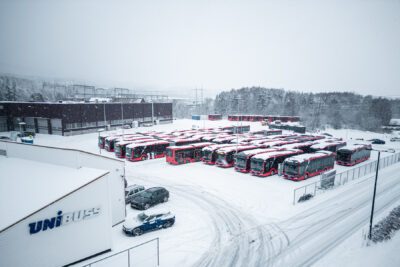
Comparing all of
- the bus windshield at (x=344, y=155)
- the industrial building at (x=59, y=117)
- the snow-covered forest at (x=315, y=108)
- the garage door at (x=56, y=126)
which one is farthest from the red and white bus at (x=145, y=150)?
the snow-covered forest at (x=315, y=108)

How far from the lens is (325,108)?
12100 cm

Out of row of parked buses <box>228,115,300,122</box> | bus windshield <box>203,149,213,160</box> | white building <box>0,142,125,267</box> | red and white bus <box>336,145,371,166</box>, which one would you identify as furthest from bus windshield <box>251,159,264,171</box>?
row of parked buses <box>228,115,300,122</box>

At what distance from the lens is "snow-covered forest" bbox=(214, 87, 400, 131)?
102 metres

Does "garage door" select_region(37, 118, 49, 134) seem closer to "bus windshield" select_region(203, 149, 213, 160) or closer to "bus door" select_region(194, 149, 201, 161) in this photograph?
"bus door" select_region(194, 149, 201, 161)

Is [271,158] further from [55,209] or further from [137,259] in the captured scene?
[55,209]

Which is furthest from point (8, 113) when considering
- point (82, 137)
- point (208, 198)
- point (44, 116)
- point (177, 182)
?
point (208, 198)

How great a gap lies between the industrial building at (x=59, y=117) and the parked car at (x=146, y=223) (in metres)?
49.9

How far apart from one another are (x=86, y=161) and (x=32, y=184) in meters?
3.21

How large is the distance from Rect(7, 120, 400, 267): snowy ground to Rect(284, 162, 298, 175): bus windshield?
1.17 metres

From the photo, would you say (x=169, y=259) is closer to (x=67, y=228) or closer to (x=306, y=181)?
(x=67, y=228)

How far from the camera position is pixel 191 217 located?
19.2 meters

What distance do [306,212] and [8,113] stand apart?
6980 centimetres

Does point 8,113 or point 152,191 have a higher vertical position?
point 8,113

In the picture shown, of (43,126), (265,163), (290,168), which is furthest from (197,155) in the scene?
(43,126)
